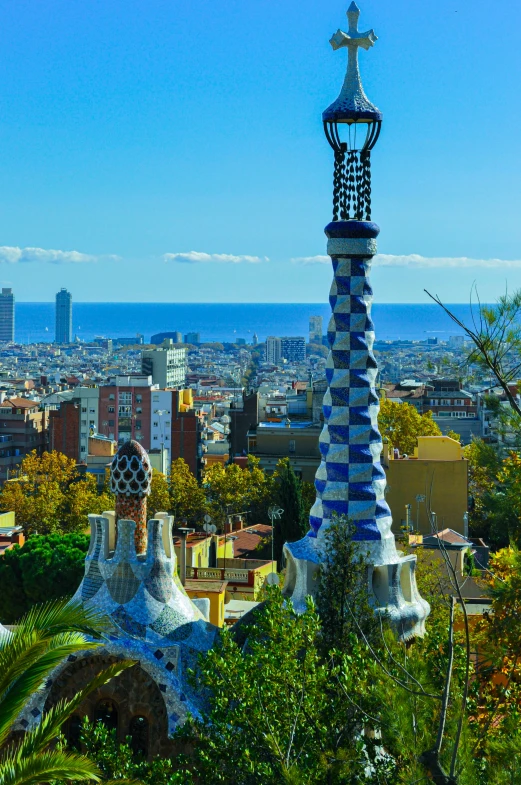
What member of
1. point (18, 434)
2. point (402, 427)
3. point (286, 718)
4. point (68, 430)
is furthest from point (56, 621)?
point (18, 434)

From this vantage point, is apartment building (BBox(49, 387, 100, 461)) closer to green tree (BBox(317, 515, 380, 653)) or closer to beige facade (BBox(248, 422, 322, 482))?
beige facade (BBox(248, 422, 322, 482))

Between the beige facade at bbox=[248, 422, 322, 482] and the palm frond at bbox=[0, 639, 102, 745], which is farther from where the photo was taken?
the beige facade at bbox=[248, 422, 322, 482]

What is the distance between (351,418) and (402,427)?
2996 cm

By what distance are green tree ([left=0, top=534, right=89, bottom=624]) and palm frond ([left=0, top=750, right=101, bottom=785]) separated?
1630cm

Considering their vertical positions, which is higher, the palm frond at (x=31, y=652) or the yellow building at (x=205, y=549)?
the palm frond at (x=31, y=652)

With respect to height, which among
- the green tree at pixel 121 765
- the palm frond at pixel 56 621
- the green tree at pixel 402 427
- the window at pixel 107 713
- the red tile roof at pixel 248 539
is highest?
the green tree at pixel 402 427

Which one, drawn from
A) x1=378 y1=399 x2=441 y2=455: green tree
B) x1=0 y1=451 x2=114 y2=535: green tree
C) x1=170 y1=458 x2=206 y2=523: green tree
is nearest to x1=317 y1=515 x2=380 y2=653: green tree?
x1=0 y1=451 x2=114 y2=535: green tree

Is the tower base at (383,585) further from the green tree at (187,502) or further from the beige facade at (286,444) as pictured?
the beige facade at (286,444)

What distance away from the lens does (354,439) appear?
12406mm

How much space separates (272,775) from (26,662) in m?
1.85

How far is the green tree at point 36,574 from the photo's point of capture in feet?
80.7

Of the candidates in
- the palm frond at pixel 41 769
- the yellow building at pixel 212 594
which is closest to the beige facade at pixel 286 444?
the yellow building at pixel 212 594

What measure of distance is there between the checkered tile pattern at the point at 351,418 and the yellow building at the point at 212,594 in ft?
12.7

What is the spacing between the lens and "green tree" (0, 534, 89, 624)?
80.7 feet
